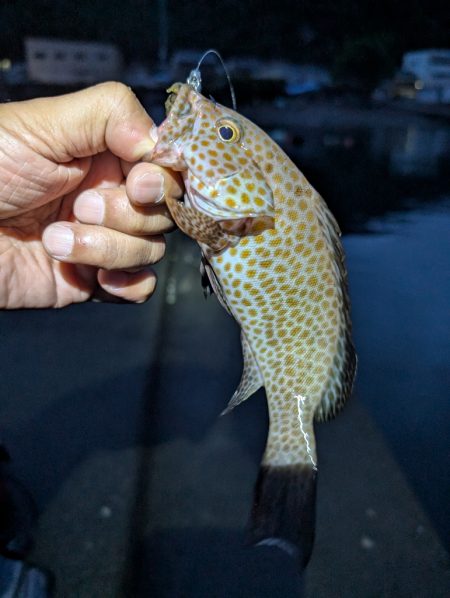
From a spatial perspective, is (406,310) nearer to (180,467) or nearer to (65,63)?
(180,467)

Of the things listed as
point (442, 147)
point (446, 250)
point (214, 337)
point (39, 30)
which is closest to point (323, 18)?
point (39, 30)

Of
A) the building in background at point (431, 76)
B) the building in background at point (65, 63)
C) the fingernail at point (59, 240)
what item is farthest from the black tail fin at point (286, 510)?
the building in background at point (431, 76)

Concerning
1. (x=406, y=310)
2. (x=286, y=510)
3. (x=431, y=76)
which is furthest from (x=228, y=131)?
(x=431, y=76)

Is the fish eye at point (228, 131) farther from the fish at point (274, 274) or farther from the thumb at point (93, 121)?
the thumb at point (93, 121)

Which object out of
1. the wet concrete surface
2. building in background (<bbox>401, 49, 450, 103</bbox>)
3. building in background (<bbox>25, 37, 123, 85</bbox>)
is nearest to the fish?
the wet concrete surface

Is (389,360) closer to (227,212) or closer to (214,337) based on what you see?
(214,337)

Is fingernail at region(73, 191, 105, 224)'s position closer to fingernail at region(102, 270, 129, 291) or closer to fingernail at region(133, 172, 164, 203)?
fingernail at region(133, 172, 164, 203)
